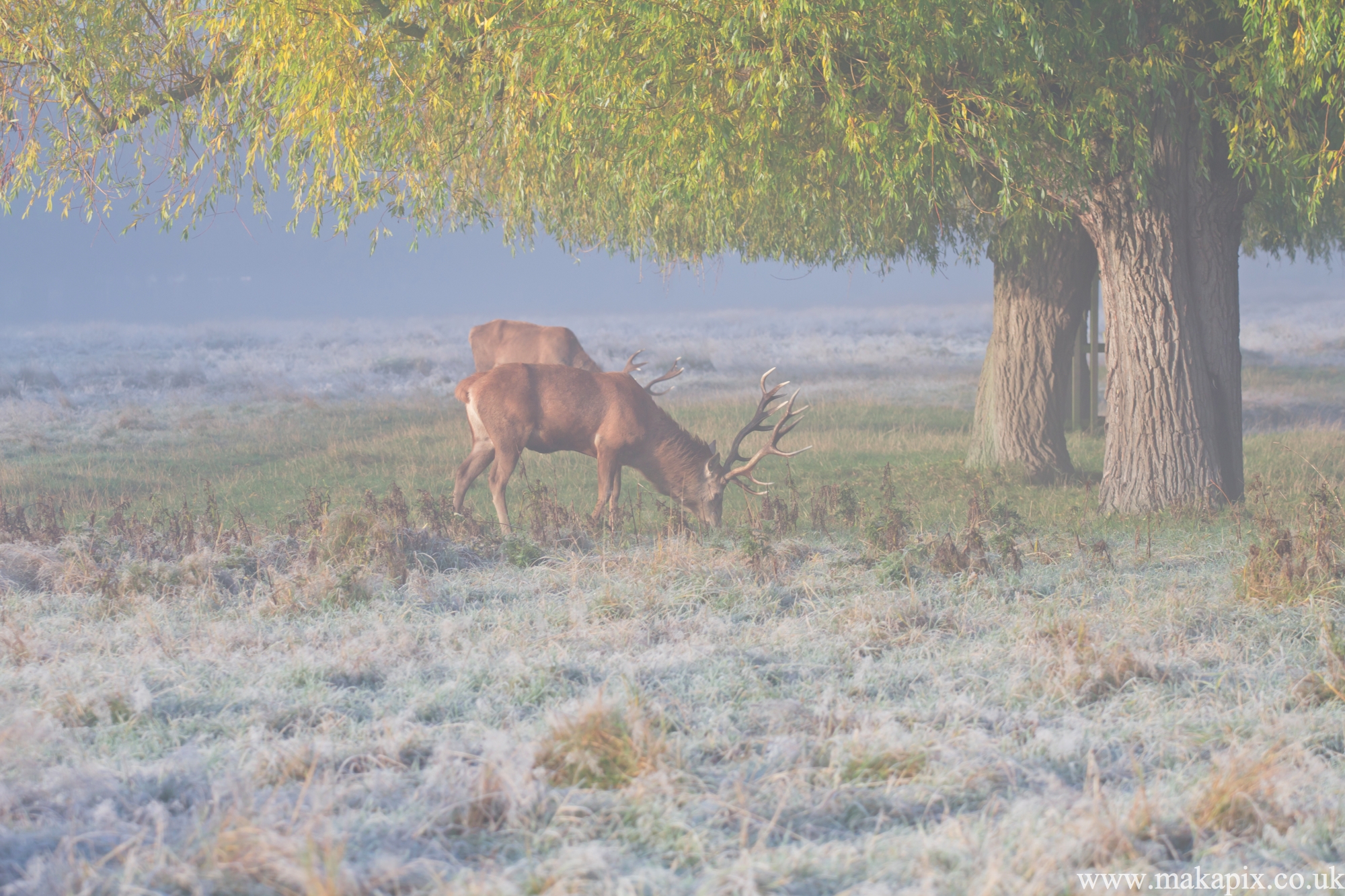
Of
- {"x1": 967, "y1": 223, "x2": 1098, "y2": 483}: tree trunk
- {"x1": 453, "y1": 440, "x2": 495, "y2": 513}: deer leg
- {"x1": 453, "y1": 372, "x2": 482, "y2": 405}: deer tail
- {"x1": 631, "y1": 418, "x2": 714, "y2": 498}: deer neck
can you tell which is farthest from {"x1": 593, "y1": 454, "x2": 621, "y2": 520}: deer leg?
{"x1": 967, "y1": 223, "x2": 1098, "y2": 483}: tree trunk

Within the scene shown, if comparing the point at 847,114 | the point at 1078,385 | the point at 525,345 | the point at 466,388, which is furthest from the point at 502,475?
the point at 1078,385

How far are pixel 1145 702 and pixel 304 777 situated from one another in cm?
352

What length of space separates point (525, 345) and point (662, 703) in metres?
13.5

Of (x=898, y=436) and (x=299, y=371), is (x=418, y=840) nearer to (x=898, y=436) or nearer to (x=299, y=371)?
(x=898, y=436)

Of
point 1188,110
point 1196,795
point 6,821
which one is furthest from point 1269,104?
point 6,821

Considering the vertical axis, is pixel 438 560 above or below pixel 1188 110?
below

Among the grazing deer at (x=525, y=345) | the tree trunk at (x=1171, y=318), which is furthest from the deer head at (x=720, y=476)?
the grazing deer at (x=525, y=345)

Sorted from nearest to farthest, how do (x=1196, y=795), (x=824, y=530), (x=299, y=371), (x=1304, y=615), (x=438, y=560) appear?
(x=1196, y=795) < (x=1304, y=615) < (x=438, y=560) < (x=824, y=530) < (x=299, y=371)

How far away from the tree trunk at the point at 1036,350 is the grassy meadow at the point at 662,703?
474cm

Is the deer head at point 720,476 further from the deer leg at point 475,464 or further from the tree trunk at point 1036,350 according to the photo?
the tree trunk at point 1036,350

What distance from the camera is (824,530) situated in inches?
419

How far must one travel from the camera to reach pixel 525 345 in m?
18.0

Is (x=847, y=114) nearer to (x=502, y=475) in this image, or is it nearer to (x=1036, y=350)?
(x=502, y=475)

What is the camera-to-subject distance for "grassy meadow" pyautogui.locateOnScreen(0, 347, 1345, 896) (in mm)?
3463
